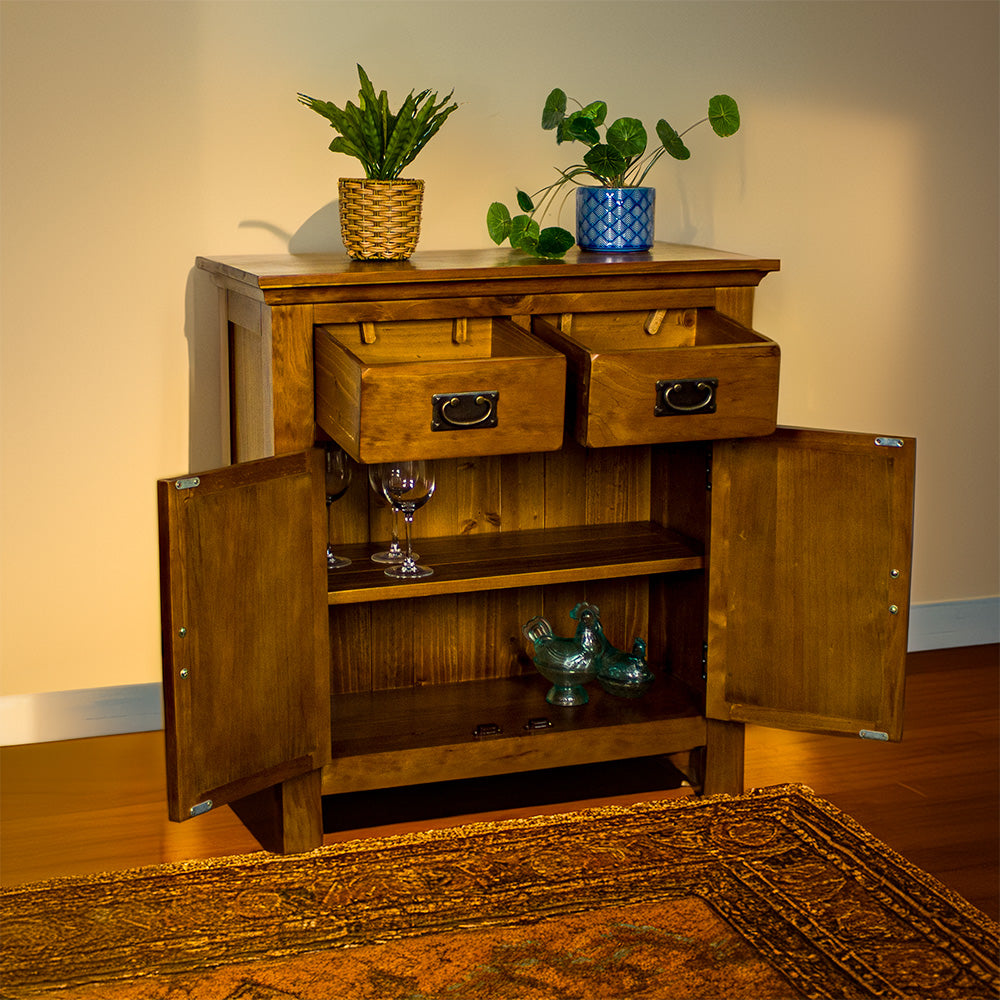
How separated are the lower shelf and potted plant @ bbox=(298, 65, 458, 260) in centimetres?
84

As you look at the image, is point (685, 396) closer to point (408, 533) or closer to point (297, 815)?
point (408, 533)

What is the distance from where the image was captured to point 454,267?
2.29 metres

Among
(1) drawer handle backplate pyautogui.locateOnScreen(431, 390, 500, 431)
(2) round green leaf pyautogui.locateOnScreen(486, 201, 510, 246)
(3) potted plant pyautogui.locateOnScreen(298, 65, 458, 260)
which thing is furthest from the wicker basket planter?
(1) drawer handle backplate pyautogui.locateOnScreen(431, 390, 500, 431)

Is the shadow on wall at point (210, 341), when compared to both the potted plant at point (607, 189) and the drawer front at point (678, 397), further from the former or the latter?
the drawer front at point (678, 397)

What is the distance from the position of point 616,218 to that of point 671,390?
0.50m

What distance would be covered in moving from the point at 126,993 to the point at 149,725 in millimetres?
993

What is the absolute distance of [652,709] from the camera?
2559 millimetres

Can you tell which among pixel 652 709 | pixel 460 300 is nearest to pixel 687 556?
pixel 652 709

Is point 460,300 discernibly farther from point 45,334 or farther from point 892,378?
point 892,378

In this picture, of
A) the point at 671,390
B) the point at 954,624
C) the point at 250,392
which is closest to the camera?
the point at 671,390

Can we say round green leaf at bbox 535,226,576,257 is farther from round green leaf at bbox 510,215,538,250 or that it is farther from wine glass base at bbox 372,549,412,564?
wine glass base at bbox 372,549,412,564

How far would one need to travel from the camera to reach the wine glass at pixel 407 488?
2.37 metres

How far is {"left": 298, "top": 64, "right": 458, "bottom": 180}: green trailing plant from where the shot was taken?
232 cm

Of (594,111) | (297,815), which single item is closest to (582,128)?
(594,111)
